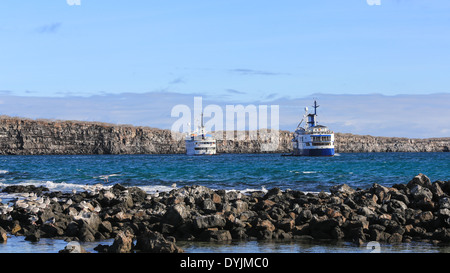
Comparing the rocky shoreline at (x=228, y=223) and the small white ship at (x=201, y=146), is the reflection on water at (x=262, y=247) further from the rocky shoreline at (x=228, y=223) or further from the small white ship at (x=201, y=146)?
the small white ship at (x=201, y=146)

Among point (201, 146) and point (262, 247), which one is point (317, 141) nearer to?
point (201, 146)

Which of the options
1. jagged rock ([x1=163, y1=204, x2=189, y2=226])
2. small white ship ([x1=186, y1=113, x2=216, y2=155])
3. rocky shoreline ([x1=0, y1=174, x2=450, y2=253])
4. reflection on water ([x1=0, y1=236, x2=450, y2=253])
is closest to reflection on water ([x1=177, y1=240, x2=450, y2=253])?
reflection on water ([x1=0, y1=236, x2=450, y2=253])

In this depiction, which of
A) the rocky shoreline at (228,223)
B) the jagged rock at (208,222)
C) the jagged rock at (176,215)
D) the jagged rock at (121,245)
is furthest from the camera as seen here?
the jagged rock at (176,215)

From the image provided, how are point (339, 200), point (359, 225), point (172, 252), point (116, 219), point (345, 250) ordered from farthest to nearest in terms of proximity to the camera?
1. point (339, 200)
2. point (116, 219)
3. point (359, 225)
4. point (345, 250)
5. point (172, 252)

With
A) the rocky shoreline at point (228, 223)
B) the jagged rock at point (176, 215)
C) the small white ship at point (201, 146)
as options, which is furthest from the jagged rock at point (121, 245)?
the small white ship at point (201, 146)

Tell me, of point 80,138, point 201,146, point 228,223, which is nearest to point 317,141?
point 201,146

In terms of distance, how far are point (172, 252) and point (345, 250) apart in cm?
411

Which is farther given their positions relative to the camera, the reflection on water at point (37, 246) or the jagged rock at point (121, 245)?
the reflection on water at point (37, 246)

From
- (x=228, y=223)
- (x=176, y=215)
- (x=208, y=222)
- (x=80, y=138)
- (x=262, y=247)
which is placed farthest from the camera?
(x=80, y=138)

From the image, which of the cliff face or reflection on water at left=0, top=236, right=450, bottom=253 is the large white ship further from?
reflection on water at left=0, top=236, right=450, bottom=253
